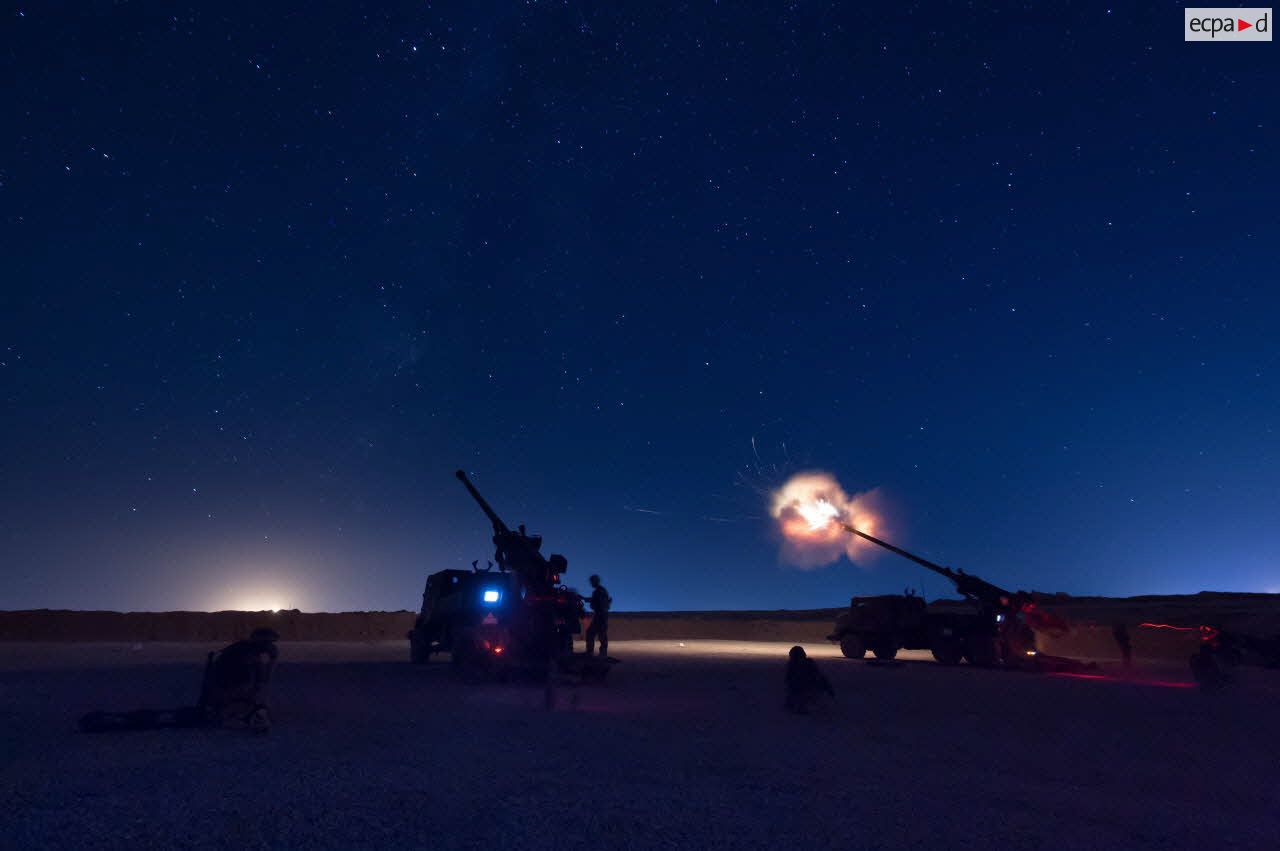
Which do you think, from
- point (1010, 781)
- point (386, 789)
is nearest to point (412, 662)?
point (386, 789)

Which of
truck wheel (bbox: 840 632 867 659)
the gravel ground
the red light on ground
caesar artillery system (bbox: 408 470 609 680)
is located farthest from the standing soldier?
the red light on ground

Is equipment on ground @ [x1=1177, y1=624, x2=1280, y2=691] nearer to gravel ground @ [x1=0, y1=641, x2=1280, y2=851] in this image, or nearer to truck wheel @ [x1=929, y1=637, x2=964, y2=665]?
gravel ground @ [x1=0, y1=641, x2=1280, y2=851]

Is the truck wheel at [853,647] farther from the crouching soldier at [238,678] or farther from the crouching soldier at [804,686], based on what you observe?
the crouching soldier at [238,678]

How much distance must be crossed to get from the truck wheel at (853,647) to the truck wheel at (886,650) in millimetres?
518

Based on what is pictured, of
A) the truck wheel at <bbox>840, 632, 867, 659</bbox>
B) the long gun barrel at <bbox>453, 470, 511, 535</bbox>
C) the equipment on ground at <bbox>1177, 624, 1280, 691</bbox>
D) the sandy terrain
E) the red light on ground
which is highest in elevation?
the long gun barrel at <bbox>453, 470, 511, 535</bbox>

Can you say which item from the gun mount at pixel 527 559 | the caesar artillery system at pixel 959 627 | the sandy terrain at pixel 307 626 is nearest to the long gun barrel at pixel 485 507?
the gun mount at pixel 527 559

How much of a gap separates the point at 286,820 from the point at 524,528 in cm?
1474

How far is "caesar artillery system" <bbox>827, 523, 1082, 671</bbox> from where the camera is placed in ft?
76.6

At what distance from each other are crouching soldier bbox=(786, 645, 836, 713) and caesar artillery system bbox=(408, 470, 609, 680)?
17.2ft

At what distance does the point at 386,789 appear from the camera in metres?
7.03

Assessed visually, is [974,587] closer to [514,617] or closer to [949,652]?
[949,652]

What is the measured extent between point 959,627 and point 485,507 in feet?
46.8

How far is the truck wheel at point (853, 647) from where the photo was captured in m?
26.5

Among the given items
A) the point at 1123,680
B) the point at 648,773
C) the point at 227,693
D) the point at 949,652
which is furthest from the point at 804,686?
the point at 949,652
